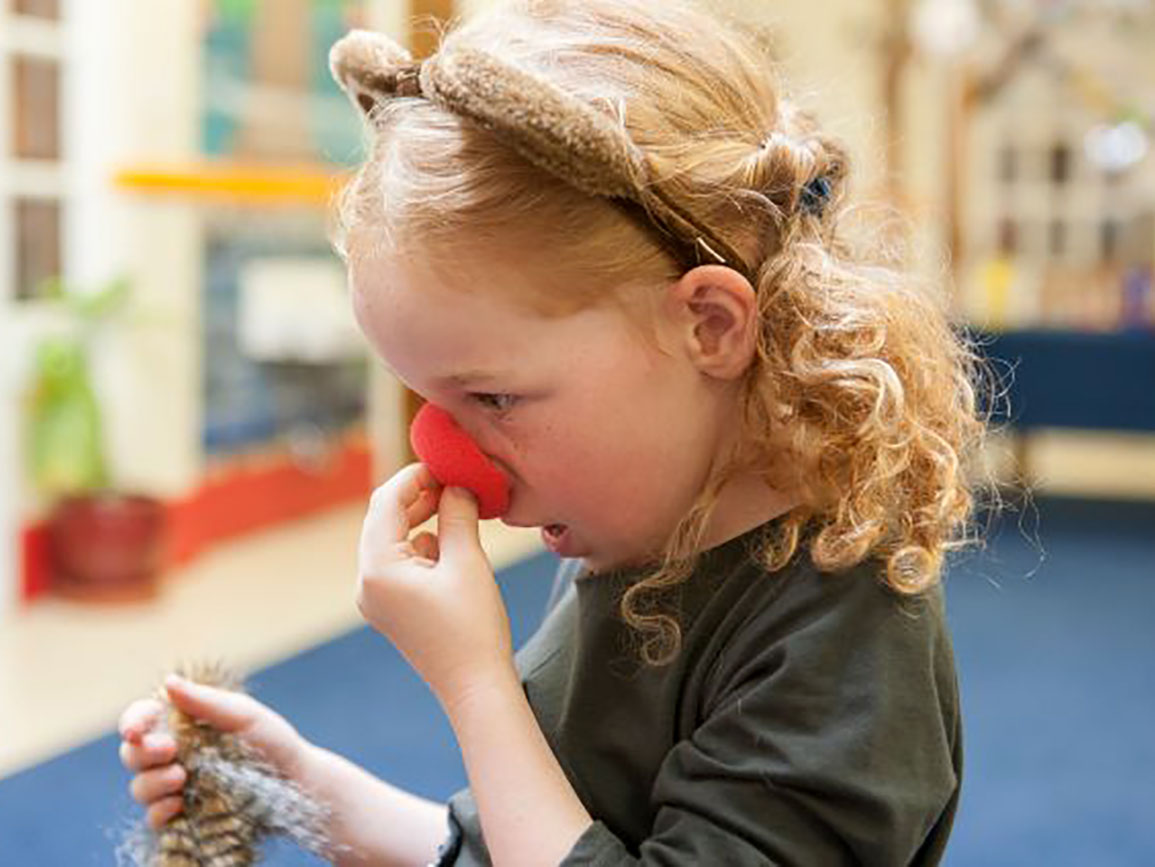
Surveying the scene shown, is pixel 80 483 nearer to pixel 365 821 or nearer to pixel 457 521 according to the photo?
pixel 365 821

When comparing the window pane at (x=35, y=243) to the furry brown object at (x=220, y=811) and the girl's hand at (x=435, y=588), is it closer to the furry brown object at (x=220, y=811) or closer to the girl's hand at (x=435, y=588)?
the furry brown object at (x=220, y=811)

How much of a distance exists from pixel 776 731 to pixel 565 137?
0.29m

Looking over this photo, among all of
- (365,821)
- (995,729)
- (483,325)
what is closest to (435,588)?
(483,325)

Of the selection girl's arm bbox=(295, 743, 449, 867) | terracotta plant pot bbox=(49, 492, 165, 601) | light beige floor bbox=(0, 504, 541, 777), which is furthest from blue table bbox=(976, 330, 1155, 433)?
girl's arm bbox=(295, 743, 449, 867)

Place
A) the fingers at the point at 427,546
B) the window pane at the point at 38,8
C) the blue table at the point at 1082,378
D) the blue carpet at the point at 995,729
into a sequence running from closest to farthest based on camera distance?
the fingers at the point at 427,546 → the blue carpet at the point at 995,729 → the window pane at the point at 38,8 → the blue table at the point at 1082,378

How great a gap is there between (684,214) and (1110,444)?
6482 millimetres

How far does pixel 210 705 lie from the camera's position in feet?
3.30

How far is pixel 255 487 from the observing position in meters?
4.42

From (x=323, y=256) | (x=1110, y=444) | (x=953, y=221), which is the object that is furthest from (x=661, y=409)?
(x=1110, y=444)

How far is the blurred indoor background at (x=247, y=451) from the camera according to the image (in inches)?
105

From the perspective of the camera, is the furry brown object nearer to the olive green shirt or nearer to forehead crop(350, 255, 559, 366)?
the olive green shirt

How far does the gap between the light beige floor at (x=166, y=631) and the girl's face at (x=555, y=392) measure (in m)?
1.82

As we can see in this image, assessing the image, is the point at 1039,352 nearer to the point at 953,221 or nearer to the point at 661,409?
the point at 953,221

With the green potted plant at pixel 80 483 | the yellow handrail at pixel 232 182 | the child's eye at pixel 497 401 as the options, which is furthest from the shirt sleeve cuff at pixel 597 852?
the green potted plant at pixel 80 483
